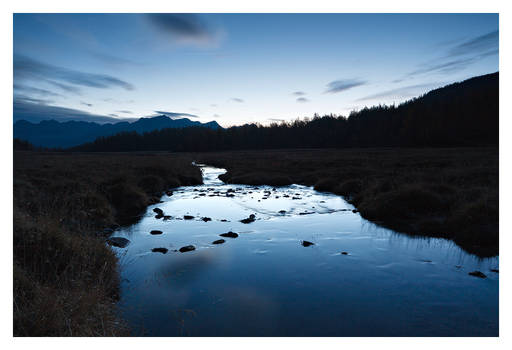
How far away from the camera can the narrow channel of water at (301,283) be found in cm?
640

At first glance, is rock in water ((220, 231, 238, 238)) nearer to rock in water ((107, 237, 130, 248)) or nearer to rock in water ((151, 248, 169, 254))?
rock in water ((151, 248, 169, 254))

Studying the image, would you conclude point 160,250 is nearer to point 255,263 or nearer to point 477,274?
point 255,263

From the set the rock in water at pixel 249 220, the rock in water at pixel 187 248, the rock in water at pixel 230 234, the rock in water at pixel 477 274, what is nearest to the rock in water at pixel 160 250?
the rock in water at pixel 187 248

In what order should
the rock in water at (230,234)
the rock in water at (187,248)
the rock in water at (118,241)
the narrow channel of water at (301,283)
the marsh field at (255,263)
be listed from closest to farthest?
the marsh field at (255,263)
the narrow channel of water at (301,283)
the rock in water at (187,248)
the rock in water at (118,241)
the rock in water at (230,234)

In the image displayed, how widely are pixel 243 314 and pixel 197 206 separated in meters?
13.6

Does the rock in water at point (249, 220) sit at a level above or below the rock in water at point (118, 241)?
above

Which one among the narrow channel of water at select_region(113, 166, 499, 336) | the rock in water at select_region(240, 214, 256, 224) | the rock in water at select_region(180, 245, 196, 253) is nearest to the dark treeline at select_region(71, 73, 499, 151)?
the rock in water at select_region(240, 214, 256, 224)

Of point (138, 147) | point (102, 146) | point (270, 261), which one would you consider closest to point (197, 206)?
point (270, 261)

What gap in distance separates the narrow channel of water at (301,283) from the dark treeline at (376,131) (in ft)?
265

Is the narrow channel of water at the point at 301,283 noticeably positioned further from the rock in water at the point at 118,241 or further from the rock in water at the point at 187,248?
the rock in water at the point at 118,241

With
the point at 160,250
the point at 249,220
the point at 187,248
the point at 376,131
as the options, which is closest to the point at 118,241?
the point at 160,250

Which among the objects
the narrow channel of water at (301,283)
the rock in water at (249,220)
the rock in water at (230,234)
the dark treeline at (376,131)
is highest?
the dark treeline at (376,131)

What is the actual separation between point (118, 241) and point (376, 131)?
379 ft
